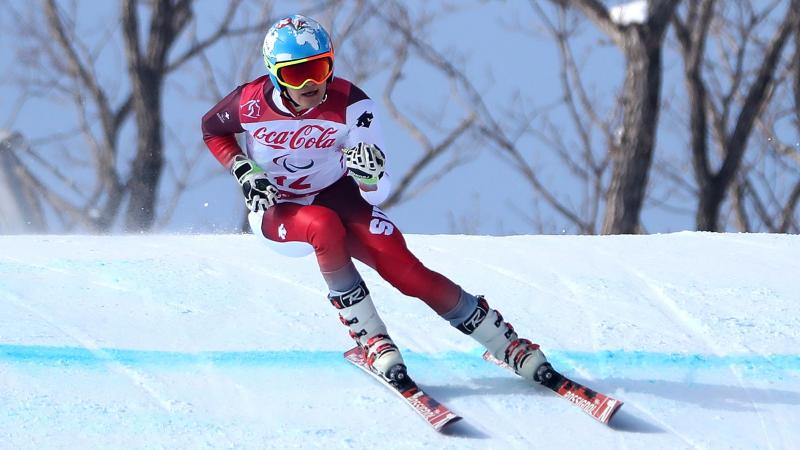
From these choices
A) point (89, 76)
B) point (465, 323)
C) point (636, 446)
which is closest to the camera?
point (636, 446)

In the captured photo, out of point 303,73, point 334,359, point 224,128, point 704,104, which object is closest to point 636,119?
point 704,104

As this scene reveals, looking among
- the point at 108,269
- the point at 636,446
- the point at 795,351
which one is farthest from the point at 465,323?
the point at 108,269

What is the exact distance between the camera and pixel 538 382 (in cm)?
425

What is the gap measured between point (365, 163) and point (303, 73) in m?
0.39

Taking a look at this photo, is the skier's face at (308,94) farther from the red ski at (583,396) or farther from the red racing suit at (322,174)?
the red ski at (583,396)

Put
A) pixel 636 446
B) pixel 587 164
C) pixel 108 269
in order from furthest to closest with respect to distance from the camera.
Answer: pixel 587 164 → pixel 108 269 → pixel 636 446

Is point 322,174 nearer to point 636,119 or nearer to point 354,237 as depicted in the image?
point 354,237

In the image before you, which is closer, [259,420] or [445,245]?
[259,420]

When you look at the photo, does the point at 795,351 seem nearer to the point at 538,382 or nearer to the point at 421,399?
the point at 538,382

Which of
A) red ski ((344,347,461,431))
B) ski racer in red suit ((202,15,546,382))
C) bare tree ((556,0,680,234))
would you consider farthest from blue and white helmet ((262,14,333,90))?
bare tree ((556,0,680,234))

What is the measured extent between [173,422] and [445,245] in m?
3.20

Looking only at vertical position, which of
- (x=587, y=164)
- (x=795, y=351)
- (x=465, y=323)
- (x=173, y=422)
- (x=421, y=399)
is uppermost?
(x=587, y=164)

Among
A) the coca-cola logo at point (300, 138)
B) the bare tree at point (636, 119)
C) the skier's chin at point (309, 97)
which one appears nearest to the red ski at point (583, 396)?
the coca-cola logo at point (300, 138)

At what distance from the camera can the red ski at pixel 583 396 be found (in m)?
3.96
